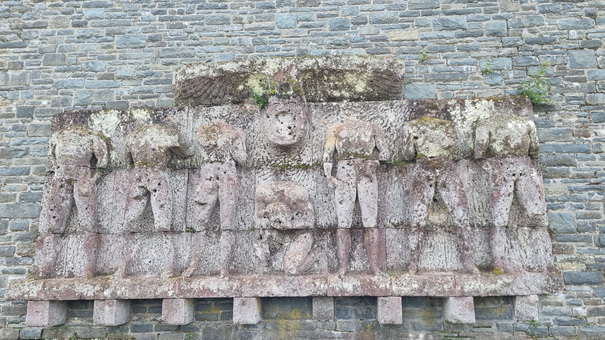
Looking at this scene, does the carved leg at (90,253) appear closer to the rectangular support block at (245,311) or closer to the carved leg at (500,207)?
the rectangular support block at (245,311)

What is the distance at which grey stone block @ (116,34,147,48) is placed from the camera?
23.5ft

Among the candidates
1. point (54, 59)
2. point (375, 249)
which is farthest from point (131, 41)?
point (375, 249)

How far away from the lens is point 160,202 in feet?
18.9

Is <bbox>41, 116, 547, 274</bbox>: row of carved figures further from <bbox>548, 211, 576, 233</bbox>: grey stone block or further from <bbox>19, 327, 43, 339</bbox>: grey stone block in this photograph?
<bbox>19, 327, 43, 339</bbox>: grey stone block

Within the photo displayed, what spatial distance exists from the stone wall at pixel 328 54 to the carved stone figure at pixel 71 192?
0.72 m

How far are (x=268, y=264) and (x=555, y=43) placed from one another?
193 inches

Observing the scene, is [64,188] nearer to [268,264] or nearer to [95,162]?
[95,162]

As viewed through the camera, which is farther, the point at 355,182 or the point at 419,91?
the point at 419,91

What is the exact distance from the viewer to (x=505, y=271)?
17.7 ft

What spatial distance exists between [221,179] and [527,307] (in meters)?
3.78

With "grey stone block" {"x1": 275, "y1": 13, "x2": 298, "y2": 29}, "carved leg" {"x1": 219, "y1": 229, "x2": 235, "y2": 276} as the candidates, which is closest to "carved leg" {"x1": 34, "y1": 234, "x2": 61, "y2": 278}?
"carved leg" {"x1": 219, "y1": 229, "x2": 235, "y2": 276}

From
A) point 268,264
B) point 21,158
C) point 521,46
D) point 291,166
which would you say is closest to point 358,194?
point 291,166

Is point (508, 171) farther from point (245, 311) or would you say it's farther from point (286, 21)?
point (286, 21)

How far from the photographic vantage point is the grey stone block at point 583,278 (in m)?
5.75
